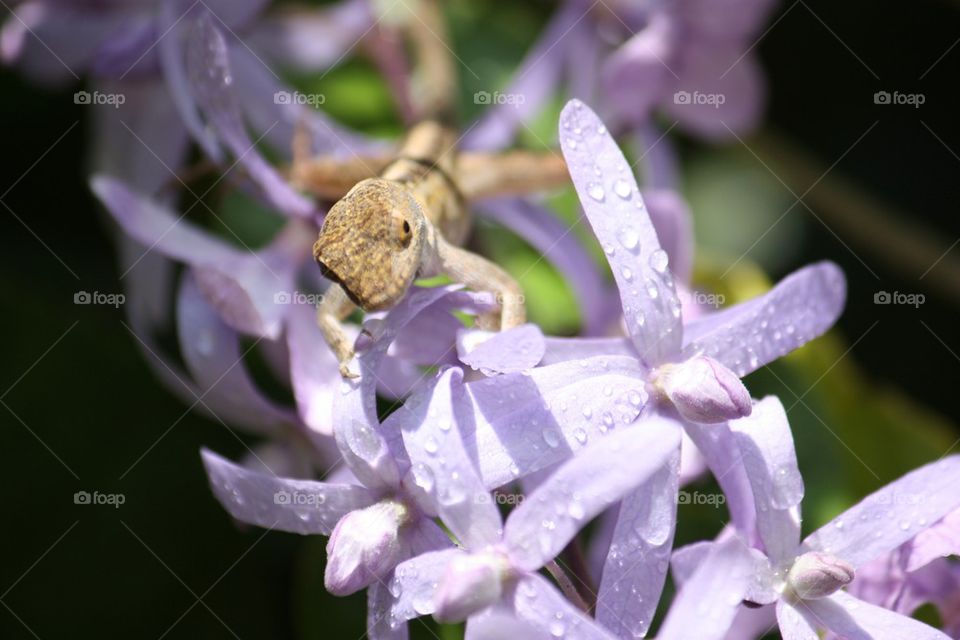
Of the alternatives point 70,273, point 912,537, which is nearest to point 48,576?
point 70,273

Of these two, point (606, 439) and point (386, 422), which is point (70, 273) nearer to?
point (386, 422)

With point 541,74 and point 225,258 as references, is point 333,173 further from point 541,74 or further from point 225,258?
point 541,74

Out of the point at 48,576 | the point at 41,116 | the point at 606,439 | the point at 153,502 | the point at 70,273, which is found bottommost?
the point at 48,576

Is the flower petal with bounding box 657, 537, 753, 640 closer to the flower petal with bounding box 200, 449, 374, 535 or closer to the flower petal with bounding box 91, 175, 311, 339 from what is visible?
the flower petal with bounding box 200, 449, 374, 535

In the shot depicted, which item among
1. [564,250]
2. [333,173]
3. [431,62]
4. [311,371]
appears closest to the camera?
[311,371]

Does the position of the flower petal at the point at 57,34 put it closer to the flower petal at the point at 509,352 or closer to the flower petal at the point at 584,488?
the flower petal at the point at 509,352

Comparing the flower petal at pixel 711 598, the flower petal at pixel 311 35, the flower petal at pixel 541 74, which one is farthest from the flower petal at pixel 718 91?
the flower petal at pixel 711 598

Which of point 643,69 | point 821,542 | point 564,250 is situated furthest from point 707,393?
point 643,69
